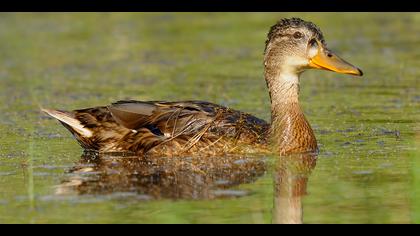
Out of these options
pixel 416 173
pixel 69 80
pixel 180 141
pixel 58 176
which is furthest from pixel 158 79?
pixel 416 173

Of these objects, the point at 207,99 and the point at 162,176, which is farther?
the point at 207,99

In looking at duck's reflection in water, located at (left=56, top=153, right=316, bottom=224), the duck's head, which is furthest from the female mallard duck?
duck's reflection in water, located at (left=56, top=153, right=316, bottom=224)

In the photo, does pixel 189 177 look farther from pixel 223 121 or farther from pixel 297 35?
pixel 297 35

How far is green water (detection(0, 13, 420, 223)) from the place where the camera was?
8352 millimetres

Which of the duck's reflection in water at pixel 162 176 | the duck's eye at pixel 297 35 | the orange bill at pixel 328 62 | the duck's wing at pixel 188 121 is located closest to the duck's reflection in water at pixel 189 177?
the duck's reflection in water at pixel 162 176

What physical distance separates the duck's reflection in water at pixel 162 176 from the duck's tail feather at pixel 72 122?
0.98 ft

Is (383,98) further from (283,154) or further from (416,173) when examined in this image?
(416,173)

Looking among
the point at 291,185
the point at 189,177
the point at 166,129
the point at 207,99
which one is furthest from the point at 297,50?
the point at 207,99

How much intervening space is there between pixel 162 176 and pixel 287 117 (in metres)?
2.00

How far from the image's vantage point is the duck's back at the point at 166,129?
10.7m

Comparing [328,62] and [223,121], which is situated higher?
[328,62]

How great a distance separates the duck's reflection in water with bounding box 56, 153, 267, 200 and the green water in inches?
0.7

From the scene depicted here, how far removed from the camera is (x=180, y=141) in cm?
1079

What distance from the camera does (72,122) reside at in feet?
37.1
